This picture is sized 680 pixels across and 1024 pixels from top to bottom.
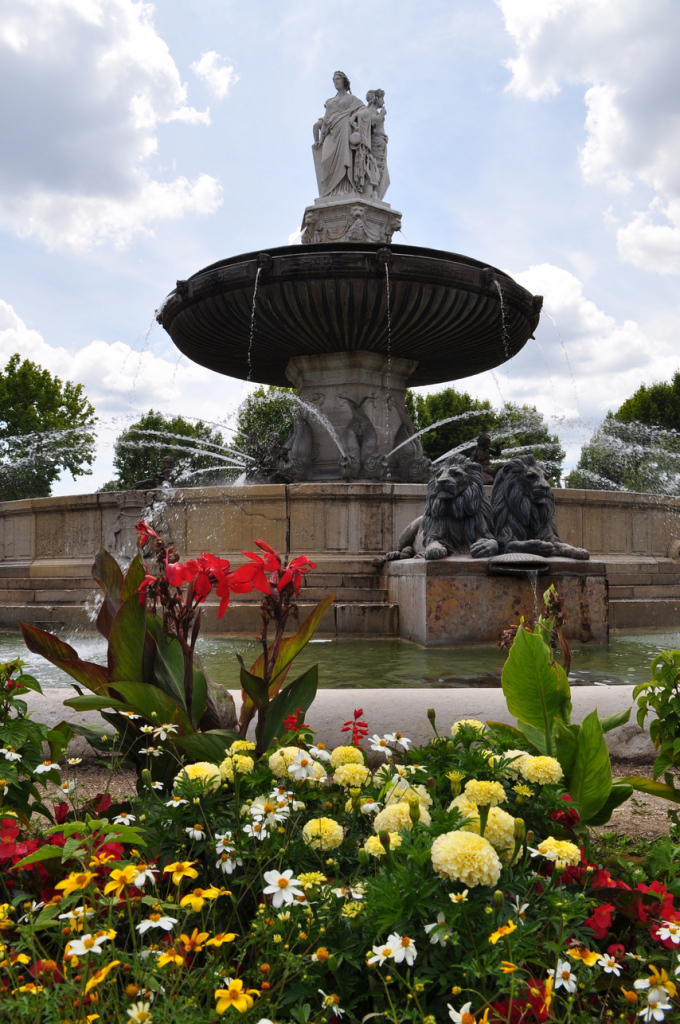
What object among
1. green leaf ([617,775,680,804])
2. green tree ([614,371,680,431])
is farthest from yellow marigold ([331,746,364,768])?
green tree ([614,371,680,431])

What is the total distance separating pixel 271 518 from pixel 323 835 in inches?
378

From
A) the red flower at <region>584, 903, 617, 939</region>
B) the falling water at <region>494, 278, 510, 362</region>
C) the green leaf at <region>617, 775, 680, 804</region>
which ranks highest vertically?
the falling water at <region>494, 278, 510, 362</region>

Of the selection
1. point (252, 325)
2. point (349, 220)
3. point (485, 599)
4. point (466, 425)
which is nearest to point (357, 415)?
point (252, 325)

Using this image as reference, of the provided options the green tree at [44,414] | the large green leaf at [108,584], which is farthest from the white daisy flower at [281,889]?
the green tree at [44,414]

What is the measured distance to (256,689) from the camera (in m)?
2.07

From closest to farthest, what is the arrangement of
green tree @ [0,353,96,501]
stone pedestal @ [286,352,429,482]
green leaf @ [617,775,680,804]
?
green leaf @ [617,775,680,804] → stone pedestal @ [286,352,429,482] → green tree @ [0,353,96,501]

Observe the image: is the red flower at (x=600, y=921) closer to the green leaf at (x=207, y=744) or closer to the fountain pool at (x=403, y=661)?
the green leaf at (x=207, y=744)

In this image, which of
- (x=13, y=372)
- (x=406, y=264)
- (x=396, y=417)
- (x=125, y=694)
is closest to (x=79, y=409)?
(x=13, y=372)

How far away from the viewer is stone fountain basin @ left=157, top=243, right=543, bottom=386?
11797 mm

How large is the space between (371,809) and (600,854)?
0.96m

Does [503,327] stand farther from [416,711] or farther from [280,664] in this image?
[280,664]

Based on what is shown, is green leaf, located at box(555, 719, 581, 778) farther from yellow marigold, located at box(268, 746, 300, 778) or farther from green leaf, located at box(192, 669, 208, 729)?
green leaf, located at box(192, 669, 208, 729)

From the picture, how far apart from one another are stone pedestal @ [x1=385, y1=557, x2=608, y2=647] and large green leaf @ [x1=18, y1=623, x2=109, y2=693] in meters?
5.53

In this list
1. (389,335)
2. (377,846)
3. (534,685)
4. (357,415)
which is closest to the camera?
(377,846)
